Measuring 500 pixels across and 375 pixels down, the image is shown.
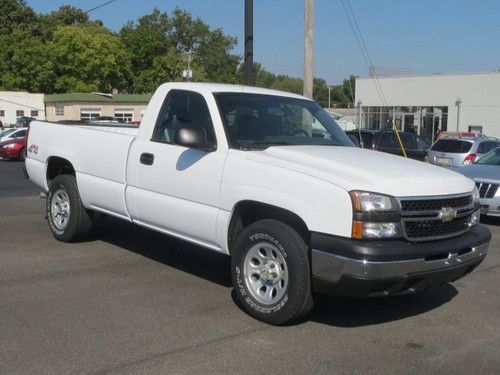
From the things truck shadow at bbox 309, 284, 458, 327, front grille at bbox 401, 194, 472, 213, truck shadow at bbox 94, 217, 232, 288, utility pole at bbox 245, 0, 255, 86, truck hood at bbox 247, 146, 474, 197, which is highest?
utility pole at bbox 245, 0, 255, 86

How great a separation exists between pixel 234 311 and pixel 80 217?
2890mm

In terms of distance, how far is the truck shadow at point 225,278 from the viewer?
5.56 meters

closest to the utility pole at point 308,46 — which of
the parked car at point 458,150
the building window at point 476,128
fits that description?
the parked car at point 458,150

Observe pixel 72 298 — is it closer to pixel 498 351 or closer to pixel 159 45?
pixel 498 351

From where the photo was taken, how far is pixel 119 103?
212 feet

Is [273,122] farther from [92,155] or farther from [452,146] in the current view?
[452,146]

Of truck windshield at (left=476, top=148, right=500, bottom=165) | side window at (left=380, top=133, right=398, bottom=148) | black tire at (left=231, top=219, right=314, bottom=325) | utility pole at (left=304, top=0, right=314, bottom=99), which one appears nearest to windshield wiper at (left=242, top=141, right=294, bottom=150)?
black tire at (left=231, top=219, right=314, bottom=325)

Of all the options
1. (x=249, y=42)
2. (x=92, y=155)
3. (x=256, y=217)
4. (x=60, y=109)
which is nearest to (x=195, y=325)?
(x=256, y=217)

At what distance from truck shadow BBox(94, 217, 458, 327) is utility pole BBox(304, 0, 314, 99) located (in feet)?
26.1

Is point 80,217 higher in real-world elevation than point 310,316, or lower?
higher

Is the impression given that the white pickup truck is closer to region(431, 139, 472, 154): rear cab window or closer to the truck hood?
the truck hood

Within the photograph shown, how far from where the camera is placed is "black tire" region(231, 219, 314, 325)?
4.90 m

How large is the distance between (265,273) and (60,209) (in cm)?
368

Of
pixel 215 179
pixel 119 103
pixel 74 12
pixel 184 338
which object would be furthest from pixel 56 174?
pixel 74 12
